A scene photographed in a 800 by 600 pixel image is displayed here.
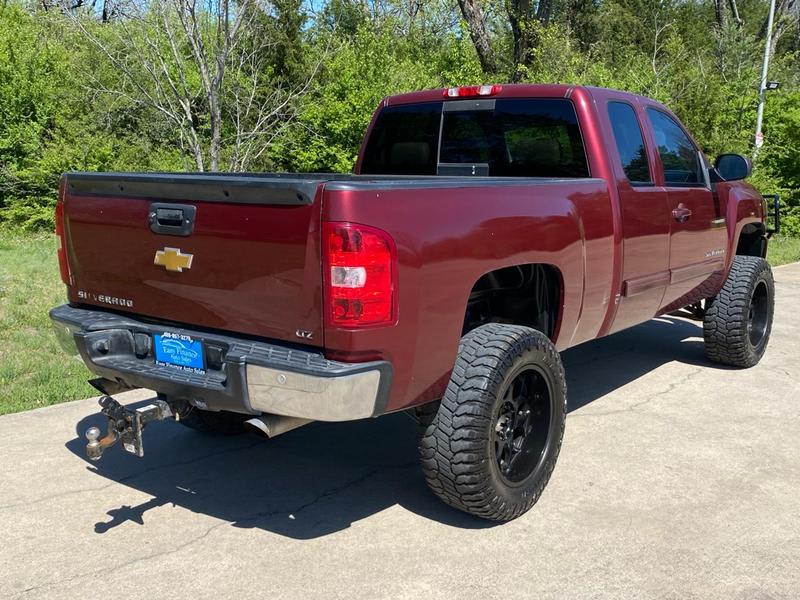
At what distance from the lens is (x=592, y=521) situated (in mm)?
3898

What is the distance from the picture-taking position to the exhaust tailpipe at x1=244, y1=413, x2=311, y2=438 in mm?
3367

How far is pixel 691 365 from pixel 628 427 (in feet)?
6.23

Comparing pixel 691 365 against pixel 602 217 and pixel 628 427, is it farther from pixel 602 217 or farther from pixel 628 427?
pixel 602 217

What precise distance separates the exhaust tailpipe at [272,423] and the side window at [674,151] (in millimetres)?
3178

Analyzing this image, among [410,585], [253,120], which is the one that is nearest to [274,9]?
[253,120]

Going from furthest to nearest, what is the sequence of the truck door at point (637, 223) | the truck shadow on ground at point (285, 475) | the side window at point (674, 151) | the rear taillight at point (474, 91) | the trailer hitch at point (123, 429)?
the side window at point (674, 151)
the rear taillight at point (474, 91)
the truck door at point (637, 223)
the truck shadow on ground at point (285, 475)
the trailer hitch at point (123, 429)

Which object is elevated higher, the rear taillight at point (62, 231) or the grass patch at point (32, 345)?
the rear taillight at point (62, 231)

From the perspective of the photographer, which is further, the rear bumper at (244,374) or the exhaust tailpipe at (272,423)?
the exhaust tailpipe at (272,423)

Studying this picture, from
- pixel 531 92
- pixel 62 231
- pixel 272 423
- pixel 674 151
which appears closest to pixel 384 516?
pixel 272 423

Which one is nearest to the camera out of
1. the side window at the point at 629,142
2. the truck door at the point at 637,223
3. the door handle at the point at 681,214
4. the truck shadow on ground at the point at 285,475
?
the truck shadow on ground at the point at 285,475

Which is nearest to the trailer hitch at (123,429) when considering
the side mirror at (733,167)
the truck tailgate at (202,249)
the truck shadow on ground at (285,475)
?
the truck tailgate at (202,249)

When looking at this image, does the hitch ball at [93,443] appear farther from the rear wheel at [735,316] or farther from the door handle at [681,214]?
the rear wheel at [735,316]

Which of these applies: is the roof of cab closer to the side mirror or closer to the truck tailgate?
the side mirror

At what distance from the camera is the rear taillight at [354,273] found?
3.07m
